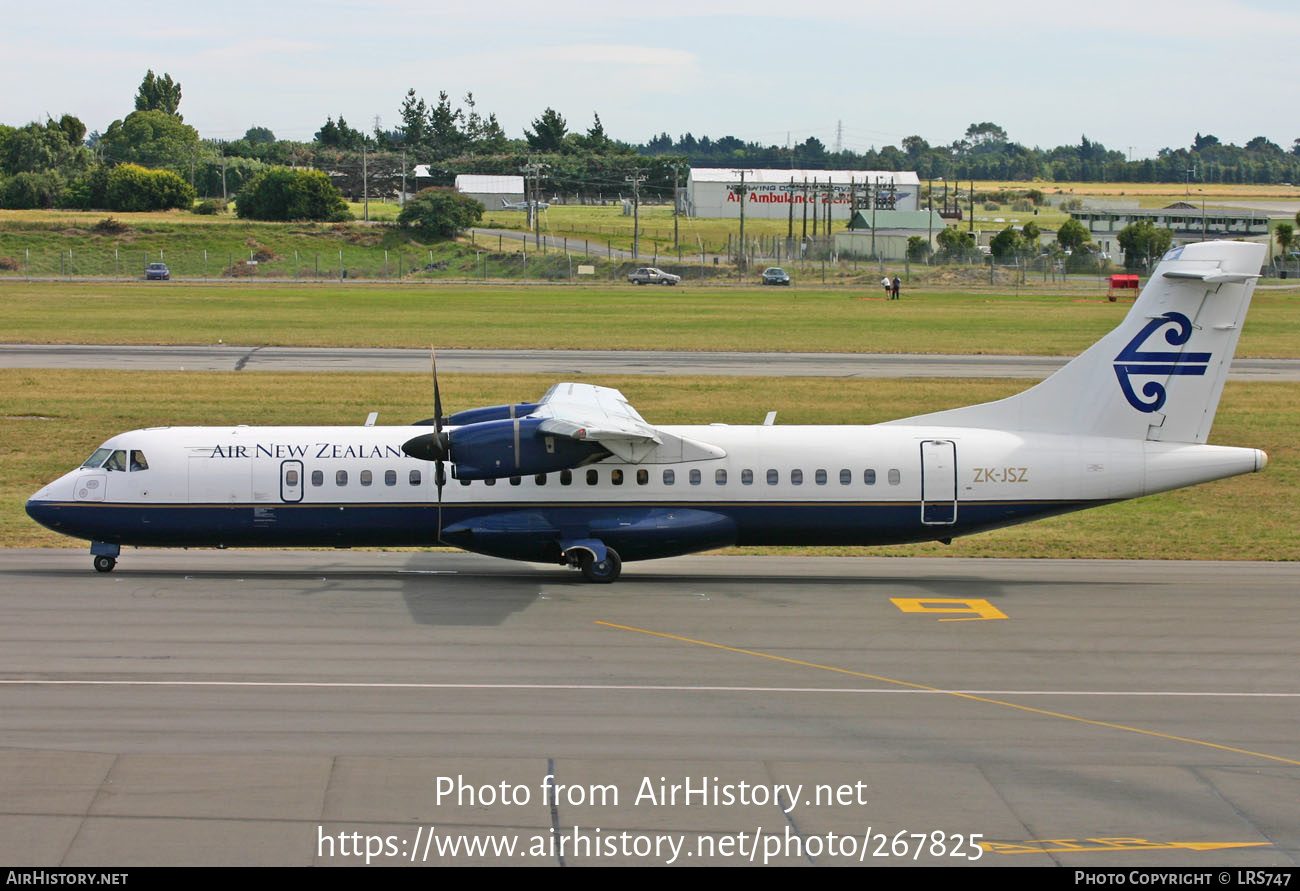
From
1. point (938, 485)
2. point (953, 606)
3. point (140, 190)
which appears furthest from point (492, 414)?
point (140, 190)

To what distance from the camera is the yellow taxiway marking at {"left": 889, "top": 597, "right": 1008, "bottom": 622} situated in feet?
72.4

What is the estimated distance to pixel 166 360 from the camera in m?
54.8

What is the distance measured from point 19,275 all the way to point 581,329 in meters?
65.6

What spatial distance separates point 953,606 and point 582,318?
5480 cm

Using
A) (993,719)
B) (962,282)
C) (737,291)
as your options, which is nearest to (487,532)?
(993,719)

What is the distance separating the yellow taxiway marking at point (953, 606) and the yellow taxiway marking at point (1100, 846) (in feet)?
29.1

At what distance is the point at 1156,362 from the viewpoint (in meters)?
24.0

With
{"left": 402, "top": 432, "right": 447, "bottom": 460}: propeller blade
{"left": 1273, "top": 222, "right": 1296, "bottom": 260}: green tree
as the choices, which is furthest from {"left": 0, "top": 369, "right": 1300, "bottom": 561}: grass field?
{"left": 1273, "top": 222, "right": 1296, "bottom": 260}: green tree

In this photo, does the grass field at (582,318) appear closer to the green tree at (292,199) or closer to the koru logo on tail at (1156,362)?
the koru logo on tail at (1156,362)

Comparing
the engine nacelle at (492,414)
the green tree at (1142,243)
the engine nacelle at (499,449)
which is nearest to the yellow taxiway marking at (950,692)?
the engine nacelle at (499,449)

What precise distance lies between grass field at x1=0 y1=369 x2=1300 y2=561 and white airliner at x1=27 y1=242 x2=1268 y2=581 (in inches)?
169

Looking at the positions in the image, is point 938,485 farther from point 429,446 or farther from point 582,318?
point 582,318

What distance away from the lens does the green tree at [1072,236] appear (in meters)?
135

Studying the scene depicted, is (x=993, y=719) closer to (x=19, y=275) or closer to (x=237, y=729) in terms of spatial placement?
(x=237, y=729)
